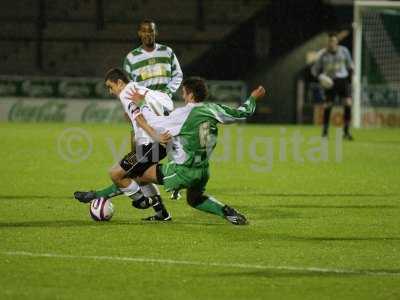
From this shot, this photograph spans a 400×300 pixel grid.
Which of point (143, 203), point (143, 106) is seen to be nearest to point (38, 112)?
point (143, 203)

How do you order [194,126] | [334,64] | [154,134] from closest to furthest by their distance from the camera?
[154,134], [194,126], [334,64]

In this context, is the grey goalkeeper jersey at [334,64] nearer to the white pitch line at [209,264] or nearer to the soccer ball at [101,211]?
the soccer ball at [101,211]

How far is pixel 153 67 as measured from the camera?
12031 millimetres

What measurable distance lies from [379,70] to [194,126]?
2091 cm

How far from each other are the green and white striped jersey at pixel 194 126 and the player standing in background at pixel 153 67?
2.59 metres

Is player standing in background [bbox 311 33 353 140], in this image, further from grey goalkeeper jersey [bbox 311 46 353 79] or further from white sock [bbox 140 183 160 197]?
white sock [bbox 140 183 160 197]

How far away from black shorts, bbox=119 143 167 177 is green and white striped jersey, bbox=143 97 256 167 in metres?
0.47

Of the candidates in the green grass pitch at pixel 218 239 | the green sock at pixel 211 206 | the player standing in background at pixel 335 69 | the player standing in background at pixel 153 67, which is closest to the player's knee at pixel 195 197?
the green sock at pixel 211 206

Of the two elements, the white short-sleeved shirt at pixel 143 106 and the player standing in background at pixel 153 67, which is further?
the player standing in background at pixel 153 67

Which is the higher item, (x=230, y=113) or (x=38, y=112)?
(x=230, y=113)

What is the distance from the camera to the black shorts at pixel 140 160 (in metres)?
9.85

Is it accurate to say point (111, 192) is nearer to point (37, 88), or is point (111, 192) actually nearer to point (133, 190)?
point (133, 190)

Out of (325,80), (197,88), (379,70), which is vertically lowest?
(379,70)

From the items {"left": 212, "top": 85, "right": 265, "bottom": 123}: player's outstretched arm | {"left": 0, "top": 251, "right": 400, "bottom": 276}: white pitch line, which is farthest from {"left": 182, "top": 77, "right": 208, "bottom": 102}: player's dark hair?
{"left": 0, "top": 251, "right": 400, "bottom": 276}: white pitch line
